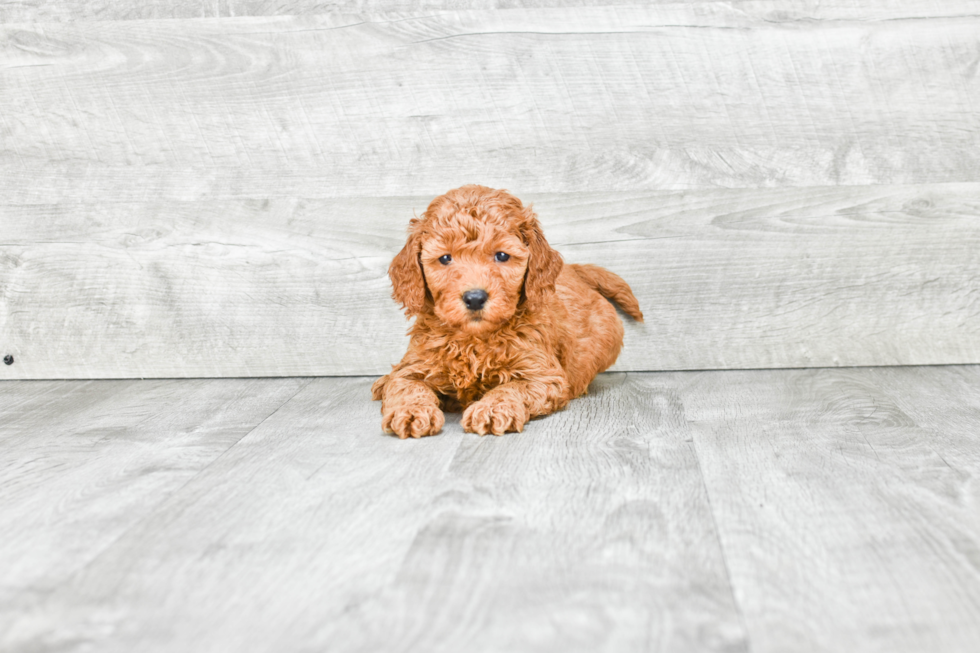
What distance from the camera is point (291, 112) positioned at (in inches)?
103

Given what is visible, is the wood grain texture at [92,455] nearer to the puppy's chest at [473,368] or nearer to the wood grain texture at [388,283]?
the wood grain texture at [388,283]

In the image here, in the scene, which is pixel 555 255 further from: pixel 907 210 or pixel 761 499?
pixel 907 210

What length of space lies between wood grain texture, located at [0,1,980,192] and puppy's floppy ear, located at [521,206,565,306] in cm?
61

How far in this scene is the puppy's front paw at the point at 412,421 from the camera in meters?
1.89

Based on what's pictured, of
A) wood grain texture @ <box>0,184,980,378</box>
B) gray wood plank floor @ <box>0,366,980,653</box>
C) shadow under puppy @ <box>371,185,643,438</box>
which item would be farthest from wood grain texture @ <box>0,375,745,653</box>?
wood grain texture @ <box>0,184,980,378</box>

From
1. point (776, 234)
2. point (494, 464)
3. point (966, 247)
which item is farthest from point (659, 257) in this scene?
point (494, 464)

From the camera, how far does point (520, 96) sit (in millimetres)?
2559

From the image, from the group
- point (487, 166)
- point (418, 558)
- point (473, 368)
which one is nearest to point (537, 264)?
point (473, 368)

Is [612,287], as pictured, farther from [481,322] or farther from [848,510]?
[848,510]

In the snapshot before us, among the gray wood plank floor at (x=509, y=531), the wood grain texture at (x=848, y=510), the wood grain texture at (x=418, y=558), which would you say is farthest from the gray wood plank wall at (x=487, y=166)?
the wood grain texture at (x=418, y=558)

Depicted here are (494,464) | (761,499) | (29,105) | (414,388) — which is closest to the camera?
(761,499)

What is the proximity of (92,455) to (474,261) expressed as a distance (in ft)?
3.12

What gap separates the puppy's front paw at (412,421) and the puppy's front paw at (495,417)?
0.22 ft

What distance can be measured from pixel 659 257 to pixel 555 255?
26.7 inches
